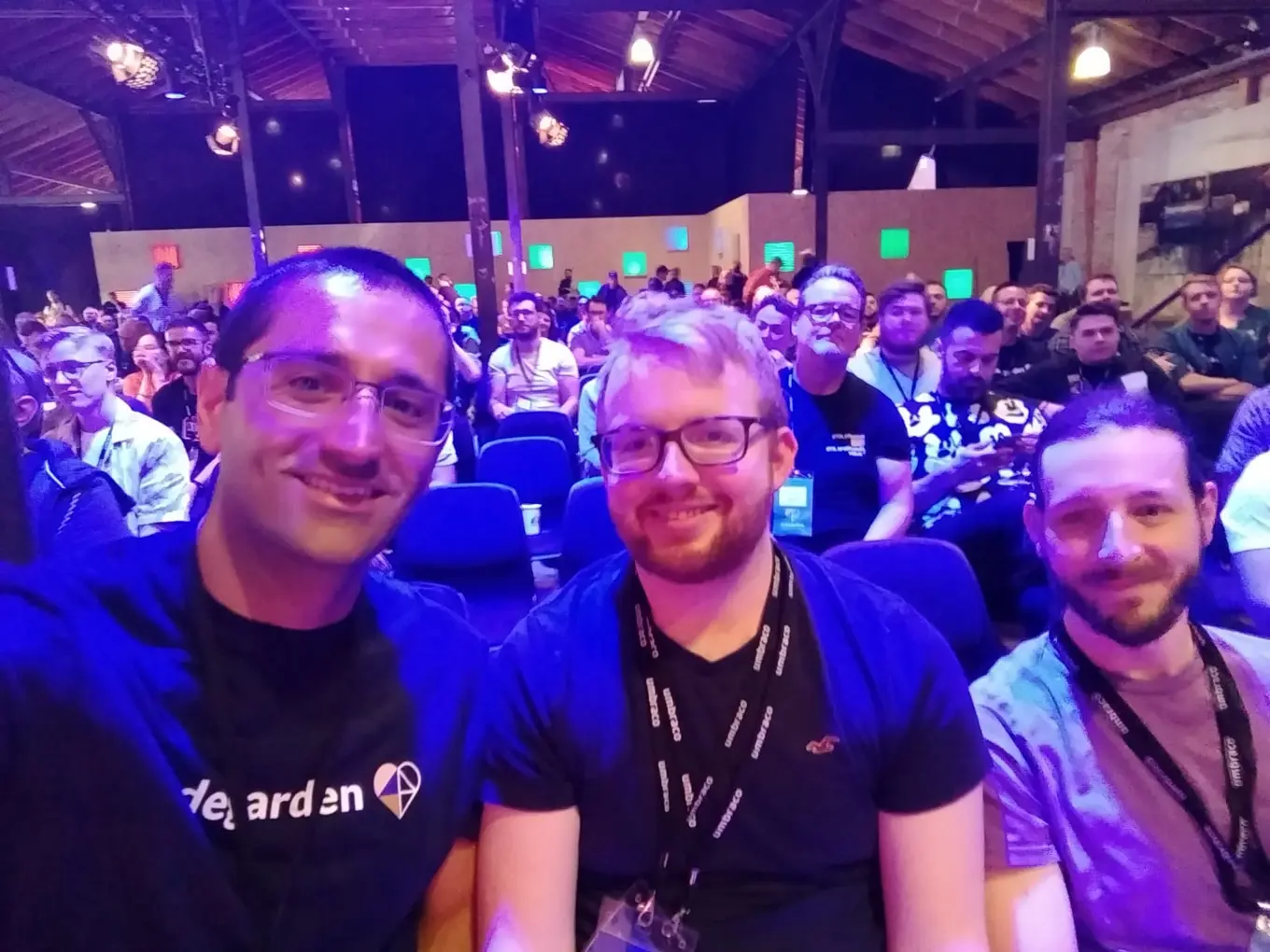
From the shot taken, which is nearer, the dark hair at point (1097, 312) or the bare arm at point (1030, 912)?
the bare arm at point (1030, 912)

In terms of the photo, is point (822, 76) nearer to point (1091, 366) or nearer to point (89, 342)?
point (1091, 366)

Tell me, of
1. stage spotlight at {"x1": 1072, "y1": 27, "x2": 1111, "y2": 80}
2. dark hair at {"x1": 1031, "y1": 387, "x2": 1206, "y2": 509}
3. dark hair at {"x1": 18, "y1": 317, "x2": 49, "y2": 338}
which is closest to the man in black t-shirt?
dark hair at {"x1": 1031, "y1": 387, "x2": 1206, "y2": 509}

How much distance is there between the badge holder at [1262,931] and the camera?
3.97ft

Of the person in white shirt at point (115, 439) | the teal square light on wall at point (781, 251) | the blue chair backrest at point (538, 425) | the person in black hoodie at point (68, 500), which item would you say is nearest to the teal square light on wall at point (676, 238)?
the teal square light on wall at point (781, 251)

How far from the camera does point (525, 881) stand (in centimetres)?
114

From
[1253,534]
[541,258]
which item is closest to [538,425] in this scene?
[1253,534]

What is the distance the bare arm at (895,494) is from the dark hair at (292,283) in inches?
71.4

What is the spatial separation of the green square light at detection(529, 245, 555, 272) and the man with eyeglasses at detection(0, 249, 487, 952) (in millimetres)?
14717

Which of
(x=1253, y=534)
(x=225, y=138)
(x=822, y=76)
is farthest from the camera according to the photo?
(x=225, y=138)

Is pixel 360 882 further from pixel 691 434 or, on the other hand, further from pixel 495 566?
pixel 495 566

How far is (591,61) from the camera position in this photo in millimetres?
15469

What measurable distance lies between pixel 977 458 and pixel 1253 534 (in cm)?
125

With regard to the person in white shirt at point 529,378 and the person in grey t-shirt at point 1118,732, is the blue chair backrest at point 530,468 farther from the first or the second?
the person in grey t-shirt at point 1118,732

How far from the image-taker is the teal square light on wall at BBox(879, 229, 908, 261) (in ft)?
41.9
